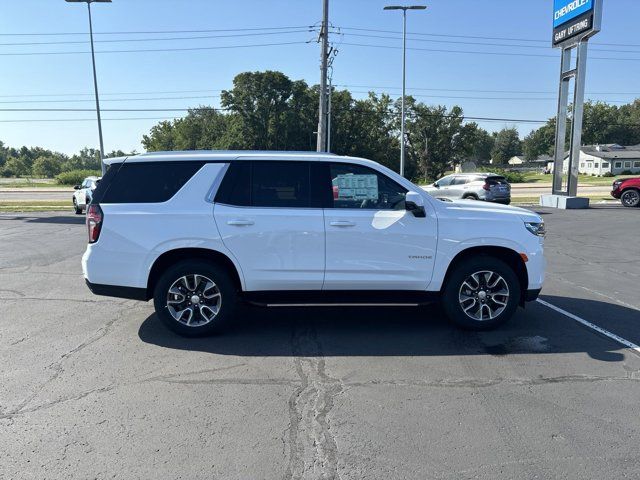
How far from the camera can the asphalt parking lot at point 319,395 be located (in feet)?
9.95

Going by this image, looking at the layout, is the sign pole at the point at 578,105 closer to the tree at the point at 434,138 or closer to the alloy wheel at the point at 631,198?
the alloy wheel at the point at 631,198

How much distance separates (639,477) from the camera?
9.35 ft

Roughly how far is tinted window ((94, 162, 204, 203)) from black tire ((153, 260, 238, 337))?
0.79m

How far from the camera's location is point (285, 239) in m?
5.08

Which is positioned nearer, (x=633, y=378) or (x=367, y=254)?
(x=633, y=378)

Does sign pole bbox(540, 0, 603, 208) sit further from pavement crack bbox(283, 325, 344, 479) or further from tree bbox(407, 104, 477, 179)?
tree bbox(407, 104, 477, 179)

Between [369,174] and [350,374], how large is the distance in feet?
7.13

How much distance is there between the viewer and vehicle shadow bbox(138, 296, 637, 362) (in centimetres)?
490

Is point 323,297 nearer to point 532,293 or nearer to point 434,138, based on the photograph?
point 532,293

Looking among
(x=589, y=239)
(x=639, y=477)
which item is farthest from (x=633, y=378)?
(x=589, y=239)

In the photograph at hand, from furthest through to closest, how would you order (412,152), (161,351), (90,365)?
(412,152), (161,351), (90,365)

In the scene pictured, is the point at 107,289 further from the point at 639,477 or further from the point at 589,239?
the point at 589,239

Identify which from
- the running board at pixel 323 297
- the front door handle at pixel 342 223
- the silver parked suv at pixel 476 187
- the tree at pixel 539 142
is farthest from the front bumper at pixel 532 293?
the tree at pixel 539 142

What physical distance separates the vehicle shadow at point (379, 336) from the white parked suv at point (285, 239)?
28cm
